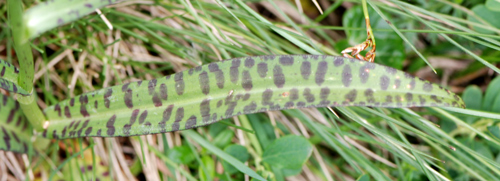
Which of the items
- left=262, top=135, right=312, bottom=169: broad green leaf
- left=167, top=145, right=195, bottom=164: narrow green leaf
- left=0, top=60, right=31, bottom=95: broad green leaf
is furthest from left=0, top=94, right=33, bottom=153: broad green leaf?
left=262, top=135, right=312, bottom=169: broad green leaf

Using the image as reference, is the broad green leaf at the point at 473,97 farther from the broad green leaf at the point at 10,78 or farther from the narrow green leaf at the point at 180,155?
the broad green leaf at the point at 10,78

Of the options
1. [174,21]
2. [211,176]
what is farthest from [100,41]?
[211,176]

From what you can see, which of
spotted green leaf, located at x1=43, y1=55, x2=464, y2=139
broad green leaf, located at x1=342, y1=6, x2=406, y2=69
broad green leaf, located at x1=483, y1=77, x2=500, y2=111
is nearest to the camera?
spotted green leaf, located at x1=43, y1=55, x2=464, y2=139

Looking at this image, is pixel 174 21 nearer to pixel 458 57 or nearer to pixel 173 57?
pixel 173 57

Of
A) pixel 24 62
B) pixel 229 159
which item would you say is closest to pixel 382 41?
pixel 229 159

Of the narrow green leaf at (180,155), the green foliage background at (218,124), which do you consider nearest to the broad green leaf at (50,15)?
the green foliage background at (218,124)

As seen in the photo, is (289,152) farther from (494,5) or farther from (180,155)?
(494,5)

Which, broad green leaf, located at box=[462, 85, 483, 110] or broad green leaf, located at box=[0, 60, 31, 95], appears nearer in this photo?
broad green leaf, located at box=[0, 60, 31, 95]

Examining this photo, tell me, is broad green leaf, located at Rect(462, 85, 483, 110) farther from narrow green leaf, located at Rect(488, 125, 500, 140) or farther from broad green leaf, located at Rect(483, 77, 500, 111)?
narrow green leaf, located at Rect(488, 125, 500, 140)
